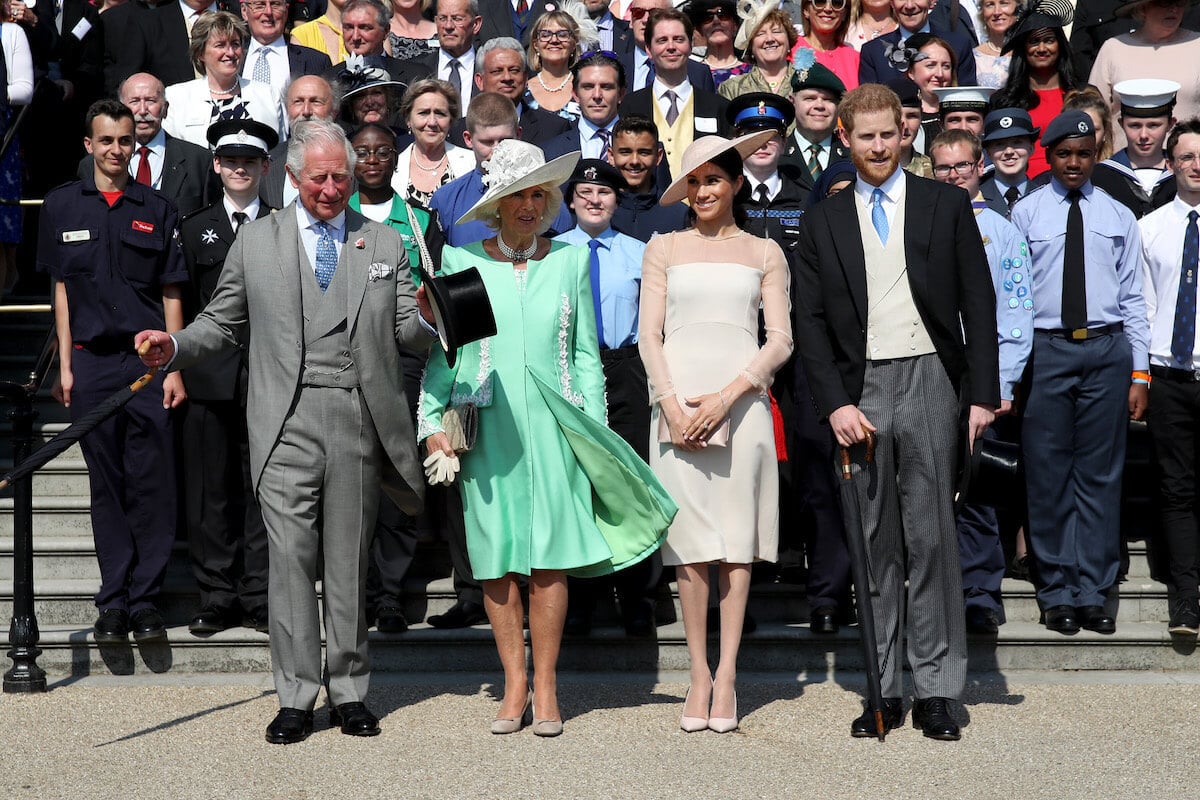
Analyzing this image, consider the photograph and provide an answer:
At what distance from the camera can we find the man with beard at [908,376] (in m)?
5.63

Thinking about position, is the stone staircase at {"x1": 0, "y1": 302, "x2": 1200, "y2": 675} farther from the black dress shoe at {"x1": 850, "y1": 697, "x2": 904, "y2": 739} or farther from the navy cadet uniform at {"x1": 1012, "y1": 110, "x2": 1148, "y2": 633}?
the black dress shoe at {"x1": 850, "y1": 697, "x2": 904, "y2": 739}

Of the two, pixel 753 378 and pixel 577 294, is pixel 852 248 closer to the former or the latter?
pixel 753 378

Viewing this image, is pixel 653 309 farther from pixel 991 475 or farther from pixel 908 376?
pixel 991 475

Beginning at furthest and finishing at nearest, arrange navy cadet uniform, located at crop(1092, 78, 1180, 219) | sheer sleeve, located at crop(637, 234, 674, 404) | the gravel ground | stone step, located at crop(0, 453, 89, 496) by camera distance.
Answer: navy cadet uniform, located at crop(1092, 78, 1180, 219) → stone step, located at crop(0, 453, 89, 496) → sheer sleeve, located at crop(637, 234, 674, 404) → the gravel ground

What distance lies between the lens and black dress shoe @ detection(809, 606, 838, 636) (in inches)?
257

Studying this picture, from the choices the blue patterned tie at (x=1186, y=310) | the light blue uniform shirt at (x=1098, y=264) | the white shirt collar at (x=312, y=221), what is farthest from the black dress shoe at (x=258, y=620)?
the blue patterned tie at (x=1186, y=310)

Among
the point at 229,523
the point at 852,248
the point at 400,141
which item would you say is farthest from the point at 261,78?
the point at 852,248

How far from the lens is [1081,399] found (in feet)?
22.4

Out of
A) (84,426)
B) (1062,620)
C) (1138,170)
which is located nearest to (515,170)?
(84,426)

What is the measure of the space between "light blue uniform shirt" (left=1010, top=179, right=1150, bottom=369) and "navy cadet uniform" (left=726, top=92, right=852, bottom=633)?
43.2 inches

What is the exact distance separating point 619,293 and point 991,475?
1.83 m

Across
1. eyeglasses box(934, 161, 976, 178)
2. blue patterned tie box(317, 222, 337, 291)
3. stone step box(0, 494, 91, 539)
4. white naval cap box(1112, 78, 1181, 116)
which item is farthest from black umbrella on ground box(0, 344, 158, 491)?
white naval cap box(1112, 78, 1181, 116)

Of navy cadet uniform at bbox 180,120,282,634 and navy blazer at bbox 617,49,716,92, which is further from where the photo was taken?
navy blazer at bbox 617,49,716,92

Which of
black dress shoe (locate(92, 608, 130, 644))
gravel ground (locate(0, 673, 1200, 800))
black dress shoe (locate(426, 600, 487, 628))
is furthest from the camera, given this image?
black dress shoe (locate(426, 600, 487, 628))
